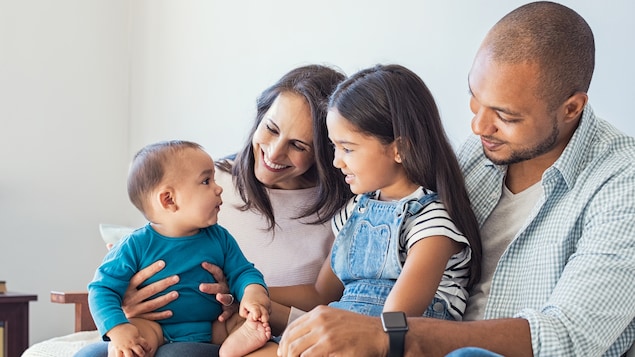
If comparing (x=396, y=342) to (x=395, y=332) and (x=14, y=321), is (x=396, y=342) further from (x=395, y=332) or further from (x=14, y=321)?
(x=14, y=321)

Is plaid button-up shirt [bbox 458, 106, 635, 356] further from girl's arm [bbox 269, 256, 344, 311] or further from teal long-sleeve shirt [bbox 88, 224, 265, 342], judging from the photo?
teal long-sleeve shirt [bbox 88, 224, 265, 342]

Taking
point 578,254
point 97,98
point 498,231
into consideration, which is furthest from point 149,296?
point 97,98

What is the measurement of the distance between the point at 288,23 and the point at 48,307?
190 centimetres

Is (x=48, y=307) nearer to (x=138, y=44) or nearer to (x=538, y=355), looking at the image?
(x=138, y=44)

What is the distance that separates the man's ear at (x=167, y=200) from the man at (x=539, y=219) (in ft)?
1.57

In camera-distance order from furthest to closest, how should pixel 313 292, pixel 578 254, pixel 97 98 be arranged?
pixel 97 98, pixel 313 292, pixel 578 254

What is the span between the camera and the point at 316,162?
2.20 meters

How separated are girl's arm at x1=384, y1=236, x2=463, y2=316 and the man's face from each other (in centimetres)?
22

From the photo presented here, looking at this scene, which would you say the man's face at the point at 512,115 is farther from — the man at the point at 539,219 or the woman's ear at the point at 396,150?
the woman's ear at the point at 396,150

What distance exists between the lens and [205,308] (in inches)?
70.0

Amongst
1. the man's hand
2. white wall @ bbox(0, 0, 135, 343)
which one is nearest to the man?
the man's hand

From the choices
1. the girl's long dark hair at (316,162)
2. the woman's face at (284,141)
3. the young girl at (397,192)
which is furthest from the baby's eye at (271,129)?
the young girl at (397,192)

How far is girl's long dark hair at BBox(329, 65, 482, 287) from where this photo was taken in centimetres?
178

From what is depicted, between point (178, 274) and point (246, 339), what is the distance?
239mm
